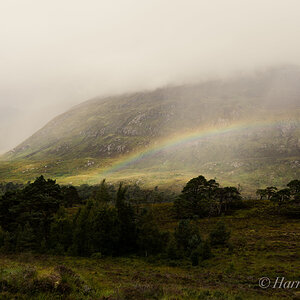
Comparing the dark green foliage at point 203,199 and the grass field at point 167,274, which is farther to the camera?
the dark green foliage at point 203,199

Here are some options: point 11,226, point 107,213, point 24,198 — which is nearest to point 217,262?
point 107,213

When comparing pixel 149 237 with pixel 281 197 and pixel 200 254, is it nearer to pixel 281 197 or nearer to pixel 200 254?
pixel 200 254

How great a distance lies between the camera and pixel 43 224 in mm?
46250

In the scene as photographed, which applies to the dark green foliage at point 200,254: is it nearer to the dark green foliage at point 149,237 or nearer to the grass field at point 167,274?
the grass field at point 167,274

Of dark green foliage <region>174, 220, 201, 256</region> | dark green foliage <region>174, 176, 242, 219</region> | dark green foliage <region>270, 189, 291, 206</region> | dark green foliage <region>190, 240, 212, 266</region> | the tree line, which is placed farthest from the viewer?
dark green foliage <region>174, 176, 242, 219</region>

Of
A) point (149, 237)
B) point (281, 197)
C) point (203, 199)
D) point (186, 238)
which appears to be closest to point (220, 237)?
point (186, 238)

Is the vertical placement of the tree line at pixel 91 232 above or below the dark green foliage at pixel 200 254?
above

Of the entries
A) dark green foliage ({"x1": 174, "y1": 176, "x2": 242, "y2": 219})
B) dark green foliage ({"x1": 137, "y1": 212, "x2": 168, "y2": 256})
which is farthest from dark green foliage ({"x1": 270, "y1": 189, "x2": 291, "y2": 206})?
dark green foliage ({"x1": 137, "y1": 212, "x2": 168, "y2": 256})

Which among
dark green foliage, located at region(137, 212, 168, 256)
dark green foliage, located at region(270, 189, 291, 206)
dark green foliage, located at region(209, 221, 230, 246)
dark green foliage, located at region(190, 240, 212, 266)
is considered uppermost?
dark green foliage, located at region(137, 212, 168, 256)

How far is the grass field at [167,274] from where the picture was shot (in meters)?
11.2

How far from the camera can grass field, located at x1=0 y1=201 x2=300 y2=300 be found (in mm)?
11227

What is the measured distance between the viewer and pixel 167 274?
86.6ft

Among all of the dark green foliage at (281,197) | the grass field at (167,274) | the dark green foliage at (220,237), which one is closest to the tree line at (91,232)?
the dark green foliage at (220,237)

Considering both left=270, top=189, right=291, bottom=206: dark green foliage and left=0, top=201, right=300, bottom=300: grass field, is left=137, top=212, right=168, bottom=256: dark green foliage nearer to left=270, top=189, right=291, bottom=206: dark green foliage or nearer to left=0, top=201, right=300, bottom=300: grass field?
left=0, top=201, right=300, bottom=300: grass field
